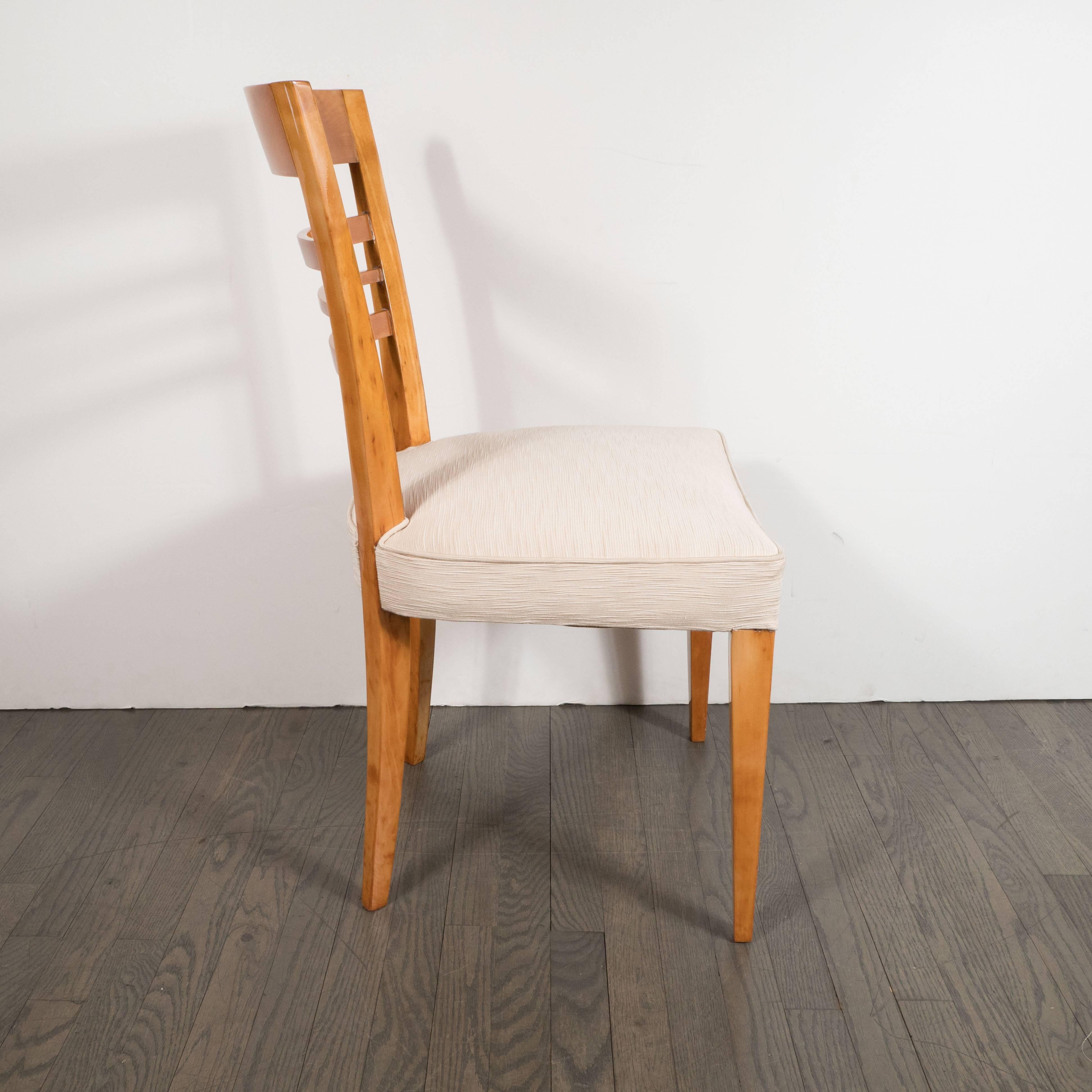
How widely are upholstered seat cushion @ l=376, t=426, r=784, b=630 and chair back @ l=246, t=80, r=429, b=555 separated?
6cm

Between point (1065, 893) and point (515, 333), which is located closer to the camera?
point (1065, 893)

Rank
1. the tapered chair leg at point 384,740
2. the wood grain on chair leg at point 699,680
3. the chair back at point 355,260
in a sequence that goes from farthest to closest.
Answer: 1. the wood grain on chair leg at point 699,680
2. the tapered chair leg at point 384,740
3. the chair back at point 355,260

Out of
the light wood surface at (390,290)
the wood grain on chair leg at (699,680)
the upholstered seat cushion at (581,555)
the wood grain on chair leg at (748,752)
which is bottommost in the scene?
the wood grain on chair leg at (699,680)

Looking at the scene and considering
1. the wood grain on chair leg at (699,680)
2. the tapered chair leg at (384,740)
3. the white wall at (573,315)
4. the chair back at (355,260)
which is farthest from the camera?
the wood grain on chair leg at (699,680)

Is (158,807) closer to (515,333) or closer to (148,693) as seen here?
(148,693)

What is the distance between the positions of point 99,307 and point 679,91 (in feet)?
2.96

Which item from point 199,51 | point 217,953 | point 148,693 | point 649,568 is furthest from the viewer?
point 148,693

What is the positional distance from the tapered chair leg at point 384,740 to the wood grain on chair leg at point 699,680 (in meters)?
0.49

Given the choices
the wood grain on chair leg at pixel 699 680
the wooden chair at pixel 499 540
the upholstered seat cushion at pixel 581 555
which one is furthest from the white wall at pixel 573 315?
the upholstered seat cushion at pixel 581 555

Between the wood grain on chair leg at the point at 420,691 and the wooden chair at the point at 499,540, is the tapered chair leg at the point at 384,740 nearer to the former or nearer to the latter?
the wooden chair at the point at 499,540

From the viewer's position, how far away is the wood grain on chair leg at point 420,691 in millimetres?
1416

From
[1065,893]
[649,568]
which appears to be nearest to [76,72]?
[649,568]

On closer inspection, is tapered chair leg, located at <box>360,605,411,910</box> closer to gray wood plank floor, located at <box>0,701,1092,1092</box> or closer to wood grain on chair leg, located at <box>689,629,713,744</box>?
gray wood plank floor, located at <box>0,701,1092,1092</box>

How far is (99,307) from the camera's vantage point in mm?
1476
